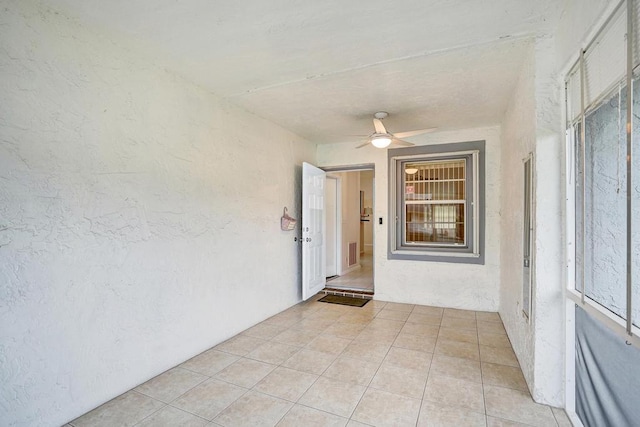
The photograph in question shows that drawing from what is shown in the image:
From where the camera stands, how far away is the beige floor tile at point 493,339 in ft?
10.0

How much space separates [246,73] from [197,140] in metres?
0.76

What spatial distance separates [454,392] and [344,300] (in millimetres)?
2490

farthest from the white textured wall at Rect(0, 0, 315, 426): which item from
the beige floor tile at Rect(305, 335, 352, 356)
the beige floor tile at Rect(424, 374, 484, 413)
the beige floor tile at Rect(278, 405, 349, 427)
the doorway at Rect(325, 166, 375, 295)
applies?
the doorway at Rect(325, 166, 375, 295)

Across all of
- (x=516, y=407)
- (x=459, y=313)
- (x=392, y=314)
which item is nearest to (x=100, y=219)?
(x=516, y=407)

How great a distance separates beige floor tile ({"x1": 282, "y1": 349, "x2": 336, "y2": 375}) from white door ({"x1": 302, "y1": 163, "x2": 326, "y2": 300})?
1.45m

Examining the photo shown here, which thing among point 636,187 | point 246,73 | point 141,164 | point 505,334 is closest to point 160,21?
point 246,73

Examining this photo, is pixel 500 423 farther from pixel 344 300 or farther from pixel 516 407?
pixel 344 300

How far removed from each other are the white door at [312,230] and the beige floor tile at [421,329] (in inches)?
57.3

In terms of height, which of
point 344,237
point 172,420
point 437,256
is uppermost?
point 344,237

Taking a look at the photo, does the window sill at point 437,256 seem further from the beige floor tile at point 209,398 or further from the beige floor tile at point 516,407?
the beige floor tile at point 209,398

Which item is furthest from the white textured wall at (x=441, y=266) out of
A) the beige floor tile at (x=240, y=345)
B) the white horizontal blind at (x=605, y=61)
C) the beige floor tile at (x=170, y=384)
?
the beige floor tile at (x=170, y=384)

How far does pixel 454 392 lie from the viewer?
2.23 meters

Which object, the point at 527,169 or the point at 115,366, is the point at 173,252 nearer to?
the point at 115,366

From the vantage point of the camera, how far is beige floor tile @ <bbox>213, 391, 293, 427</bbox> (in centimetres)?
192
